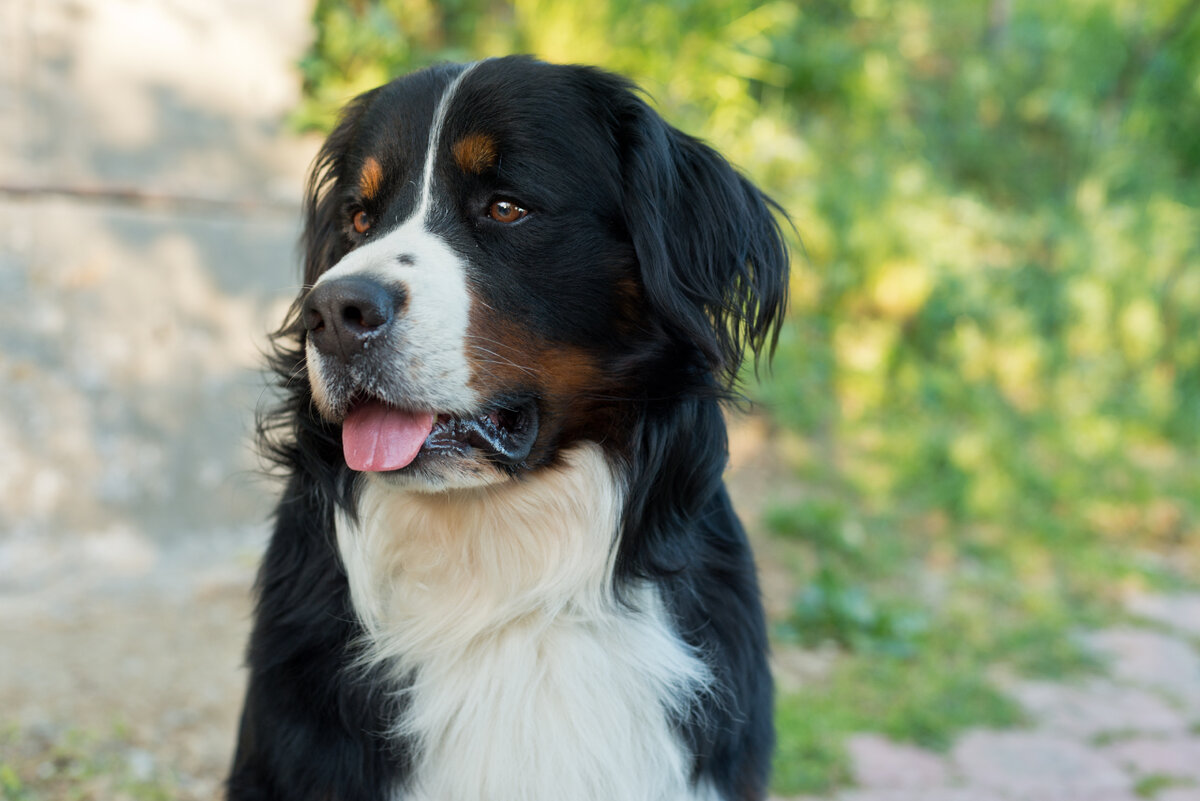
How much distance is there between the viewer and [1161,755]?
3305 mm

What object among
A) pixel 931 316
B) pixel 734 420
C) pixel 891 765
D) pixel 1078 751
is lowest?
pixel 891 765

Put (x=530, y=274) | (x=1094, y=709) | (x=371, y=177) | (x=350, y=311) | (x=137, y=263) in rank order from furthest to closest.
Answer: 1. (x=137, y=263)
2. (x=1094, y=709)
3. (x=371, y=177)
4. (x=530, y=274)
5. (x=350, y=311)

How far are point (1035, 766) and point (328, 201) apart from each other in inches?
109

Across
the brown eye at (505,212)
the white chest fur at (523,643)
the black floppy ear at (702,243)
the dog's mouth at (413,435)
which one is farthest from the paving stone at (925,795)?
the brown eye at (505,212)

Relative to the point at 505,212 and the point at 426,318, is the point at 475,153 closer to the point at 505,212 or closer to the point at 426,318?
the point at 505,212

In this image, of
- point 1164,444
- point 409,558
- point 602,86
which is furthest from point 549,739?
point 1164,444

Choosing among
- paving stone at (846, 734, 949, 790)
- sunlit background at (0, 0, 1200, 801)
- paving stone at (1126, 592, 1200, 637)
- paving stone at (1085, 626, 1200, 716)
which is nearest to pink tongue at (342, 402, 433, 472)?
sunlit background at (0, 0, 1200, 801)

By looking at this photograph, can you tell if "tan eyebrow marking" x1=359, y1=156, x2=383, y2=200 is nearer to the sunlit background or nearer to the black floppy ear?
the black floppy ear

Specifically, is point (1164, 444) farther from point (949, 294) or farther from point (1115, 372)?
point (949, 294)

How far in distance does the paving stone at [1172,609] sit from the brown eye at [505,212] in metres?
3.95

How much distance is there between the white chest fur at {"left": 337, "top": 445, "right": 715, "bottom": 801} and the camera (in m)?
1.90

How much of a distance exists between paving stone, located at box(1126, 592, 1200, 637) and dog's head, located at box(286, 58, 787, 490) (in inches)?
137

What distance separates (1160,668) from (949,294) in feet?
10.8

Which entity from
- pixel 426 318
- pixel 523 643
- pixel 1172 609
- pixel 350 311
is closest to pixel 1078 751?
pixel 1172 609
